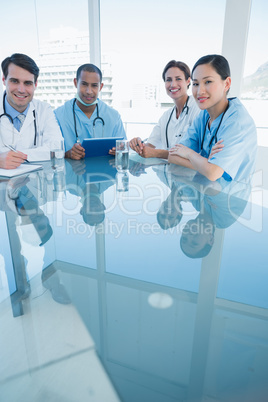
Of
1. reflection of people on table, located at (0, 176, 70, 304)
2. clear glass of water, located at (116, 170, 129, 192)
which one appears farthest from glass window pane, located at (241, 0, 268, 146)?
reflection of people on table, located at (0, 176, 70, 304)

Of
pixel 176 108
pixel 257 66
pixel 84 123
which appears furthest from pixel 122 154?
pixel 257 66

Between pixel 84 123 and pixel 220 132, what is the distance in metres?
0.95

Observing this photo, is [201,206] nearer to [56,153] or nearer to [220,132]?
[220,132]

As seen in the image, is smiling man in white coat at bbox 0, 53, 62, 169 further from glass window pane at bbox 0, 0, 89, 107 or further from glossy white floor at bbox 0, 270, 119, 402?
glass window pane at bbox 0, 0, 89, 107

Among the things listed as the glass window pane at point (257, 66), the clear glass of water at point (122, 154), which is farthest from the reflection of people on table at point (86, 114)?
the glass window pane at point (257, 66)

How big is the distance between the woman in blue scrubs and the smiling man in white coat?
0.66 metres

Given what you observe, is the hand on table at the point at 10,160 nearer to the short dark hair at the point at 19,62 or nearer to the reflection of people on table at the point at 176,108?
the short dark hair at the point at 19,62

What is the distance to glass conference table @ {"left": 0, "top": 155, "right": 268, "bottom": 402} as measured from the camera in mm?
266

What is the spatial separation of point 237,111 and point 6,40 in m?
3.32

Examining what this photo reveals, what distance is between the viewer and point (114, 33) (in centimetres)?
326

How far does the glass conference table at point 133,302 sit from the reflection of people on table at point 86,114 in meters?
1.15

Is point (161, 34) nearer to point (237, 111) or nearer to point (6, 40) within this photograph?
point (6, 40)

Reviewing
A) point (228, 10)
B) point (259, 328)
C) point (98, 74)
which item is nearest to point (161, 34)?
point (228, 10)

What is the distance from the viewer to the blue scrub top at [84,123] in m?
1.78
